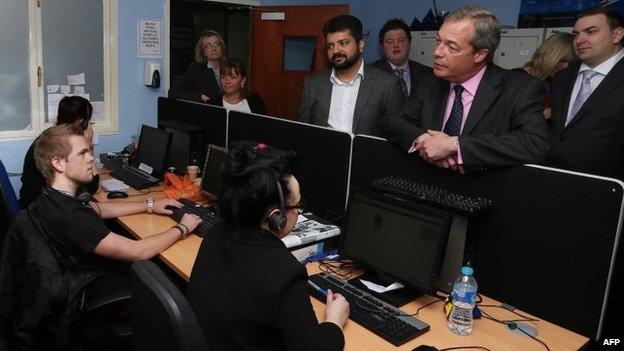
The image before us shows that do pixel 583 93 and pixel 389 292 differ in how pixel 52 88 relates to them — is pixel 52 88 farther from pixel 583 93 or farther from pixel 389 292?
pixel 583 93

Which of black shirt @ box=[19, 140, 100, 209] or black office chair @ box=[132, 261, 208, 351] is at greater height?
black office chair @ box=[132, 261, 208, 351]

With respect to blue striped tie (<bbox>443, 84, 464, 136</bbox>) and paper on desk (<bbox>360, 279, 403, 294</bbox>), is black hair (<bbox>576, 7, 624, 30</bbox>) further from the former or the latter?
paper on desk (<bbox>360, 279, 403, 294</bbox>)

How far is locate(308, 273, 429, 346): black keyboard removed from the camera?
1391mm

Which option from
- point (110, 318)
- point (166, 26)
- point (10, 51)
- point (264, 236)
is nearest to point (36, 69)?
point (10, 51)

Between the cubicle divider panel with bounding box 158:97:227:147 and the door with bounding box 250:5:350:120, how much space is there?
1205mm

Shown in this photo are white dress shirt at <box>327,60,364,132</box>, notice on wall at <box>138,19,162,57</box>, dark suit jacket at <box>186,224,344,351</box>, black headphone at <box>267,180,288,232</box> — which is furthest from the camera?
notice on wall at <box>138,19,162,57</box>

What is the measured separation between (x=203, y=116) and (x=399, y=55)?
1549 millimetres

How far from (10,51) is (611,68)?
363 centimetres

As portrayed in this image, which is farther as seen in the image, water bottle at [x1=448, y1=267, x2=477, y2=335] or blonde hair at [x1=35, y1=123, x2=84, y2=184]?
blonde hair at [x1=35, y1=123, x2=84, y2=184]

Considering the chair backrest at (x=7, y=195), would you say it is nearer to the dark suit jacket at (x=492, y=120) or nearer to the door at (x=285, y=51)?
the dark suit jacket at (x=492, y=120)

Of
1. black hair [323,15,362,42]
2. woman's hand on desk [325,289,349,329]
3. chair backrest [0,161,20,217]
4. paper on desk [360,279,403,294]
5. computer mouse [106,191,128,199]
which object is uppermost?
black hair [323,15,362,42]

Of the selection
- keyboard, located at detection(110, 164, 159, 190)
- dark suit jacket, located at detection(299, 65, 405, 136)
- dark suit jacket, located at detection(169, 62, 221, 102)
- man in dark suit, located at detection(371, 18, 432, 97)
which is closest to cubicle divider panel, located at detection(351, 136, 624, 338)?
dark suit jacket, located at detection(299, 65, 405, 136)

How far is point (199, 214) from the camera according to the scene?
2283 millimetres

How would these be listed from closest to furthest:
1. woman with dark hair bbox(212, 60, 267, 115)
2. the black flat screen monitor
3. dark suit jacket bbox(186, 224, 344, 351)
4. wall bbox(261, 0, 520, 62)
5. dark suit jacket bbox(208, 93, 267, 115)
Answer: dark suit jacket bbox(186, 224, 344, 351) → the black flat screen monitor → woman with dark hair bbox(212, 60, 267, 115) → dark suit jacket bbox(208, 93, 267, 115) → wall bbox(261, 0, 520, 62)
